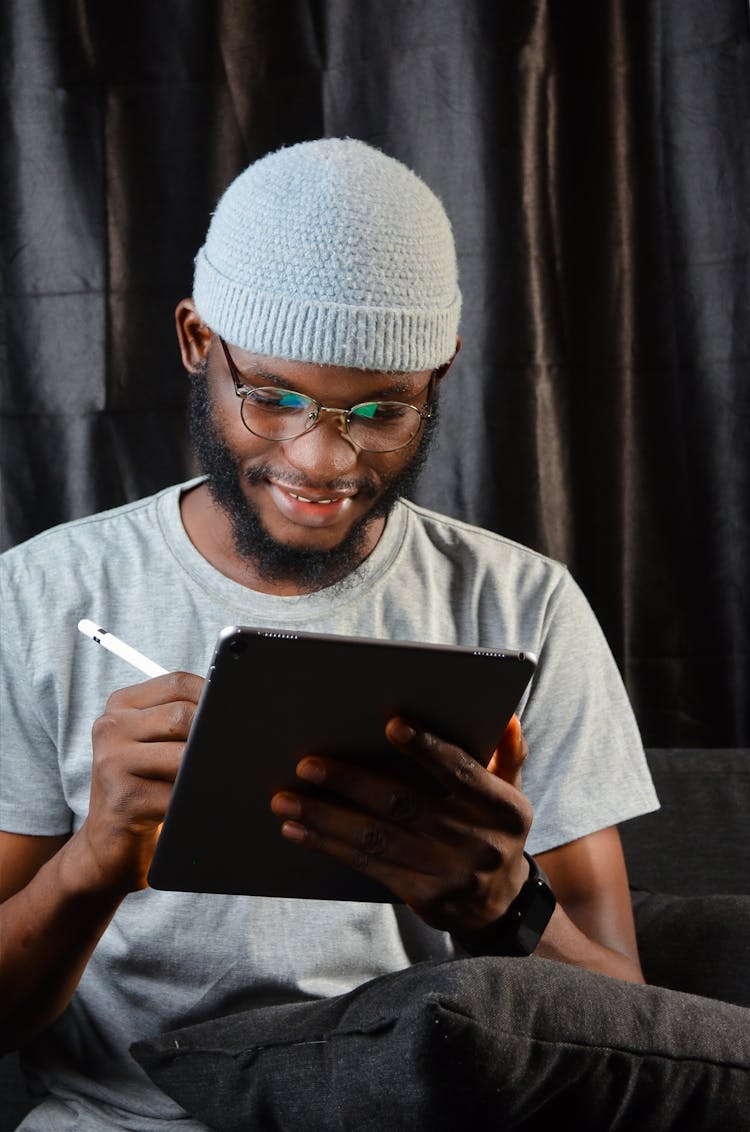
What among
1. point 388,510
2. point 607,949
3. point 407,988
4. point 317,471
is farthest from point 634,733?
point 407,988

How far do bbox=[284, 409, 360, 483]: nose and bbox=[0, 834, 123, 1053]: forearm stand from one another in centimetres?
46

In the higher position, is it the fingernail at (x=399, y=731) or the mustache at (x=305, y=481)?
the mustache at (x=305, y=481)

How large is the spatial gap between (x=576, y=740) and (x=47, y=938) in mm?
653

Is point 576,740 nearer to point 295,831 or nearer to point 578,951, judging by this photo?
point 578,951

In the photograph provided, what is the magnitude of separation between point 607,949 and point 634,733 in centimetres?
28

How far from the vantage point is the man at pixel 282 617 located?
139cm

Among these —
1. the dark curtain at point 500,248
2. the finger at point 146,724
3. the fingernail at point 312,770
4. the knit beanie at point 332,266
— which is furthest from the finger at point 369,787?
the dark curtain at point 500,248

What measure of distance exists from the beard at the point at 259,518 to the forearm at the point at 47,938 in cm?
41

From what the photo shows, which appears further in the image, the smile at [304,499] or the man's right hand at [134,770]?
the smile at [304,499]

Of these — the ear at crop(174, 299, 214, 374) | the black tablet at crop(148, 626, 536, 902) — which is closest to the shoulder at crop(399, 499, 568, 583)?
the ear at crop(174, 299, 214, 374)

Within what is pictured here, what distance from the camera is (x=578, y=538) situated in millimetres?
2328

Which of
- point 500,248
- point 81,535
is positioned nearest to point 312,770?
point 81,535

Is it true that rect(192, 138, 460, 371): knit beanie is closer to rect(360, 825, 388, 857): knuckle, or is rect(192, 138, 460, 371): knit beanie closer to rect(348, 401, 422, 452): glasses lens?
rect(348, 401, 422, 452): glasses lens

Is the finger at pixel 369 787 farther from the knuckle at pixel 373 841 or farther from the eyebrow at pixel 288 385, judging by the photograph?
the eyebrow at pixel 288 385
